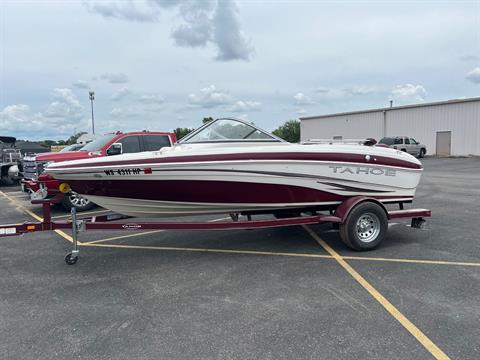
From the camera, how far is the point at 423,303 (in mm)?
3805

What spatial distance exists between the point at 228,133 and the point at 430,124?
30221mm

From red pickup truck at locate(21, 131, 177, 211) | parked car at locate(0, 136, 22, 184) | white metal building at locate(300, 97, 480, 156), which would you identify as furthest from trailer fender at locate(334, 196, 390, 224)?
white metal building at locate(300, 97, 480, 156)

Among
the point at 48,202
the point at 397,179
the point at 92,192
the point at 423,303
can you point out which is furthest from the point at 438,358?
the point at 48,202

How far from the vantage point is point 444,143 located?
3016 centimetres

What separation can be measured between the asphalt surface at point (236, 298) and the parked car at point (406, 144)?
2190 cm

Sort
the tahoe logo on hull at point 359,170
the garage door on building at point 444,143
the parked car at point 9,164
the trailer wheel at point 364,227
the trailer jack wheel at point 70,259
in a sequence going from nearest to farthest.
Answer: the trailer jack wheel at point 70,259 → the trailer wheel at point 364,227 → the tahoe logo on hull at point 359,170 → the parked car at point 9,164 → the garage door on building at point 444,143

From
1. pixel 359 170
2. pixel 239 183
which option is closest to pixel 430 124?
pixel 359 170

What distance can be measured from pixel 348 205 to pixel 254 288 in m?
2.05

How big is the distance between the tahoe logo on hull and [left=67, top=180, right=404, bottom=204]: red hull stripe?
0.50 m

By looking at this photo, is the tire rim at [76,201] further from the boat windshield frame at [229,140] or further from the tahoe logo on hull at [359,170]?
the tahoe logo on hull at [359,170]

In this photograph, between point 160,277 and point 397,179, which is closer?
point 160,277

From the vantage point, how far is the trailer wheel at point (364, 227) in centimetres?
538

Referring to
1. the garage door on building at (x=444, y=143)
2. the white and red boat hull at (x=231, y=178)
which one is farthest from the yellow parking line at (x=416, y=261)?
the garage door on building at (x=444, y=143)

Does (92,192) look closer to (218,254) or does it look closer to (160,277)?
(160,277)
